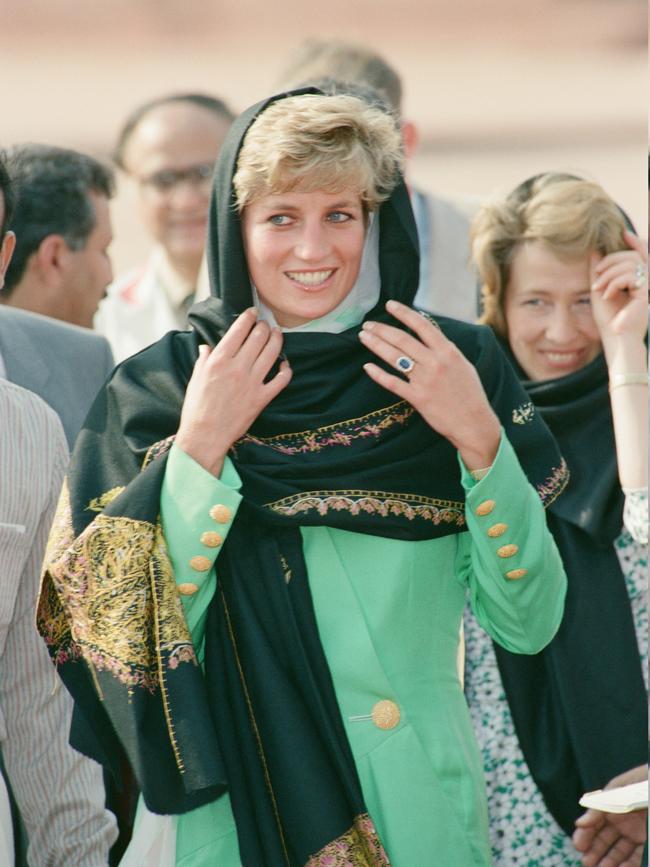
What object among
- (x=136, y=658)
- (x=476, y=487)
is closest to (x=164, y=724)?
(x=136, y=658)

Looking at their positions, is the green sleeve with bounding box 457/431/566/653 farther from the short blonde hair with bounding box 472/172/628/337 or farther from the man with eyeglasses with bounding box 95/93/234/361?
the man with eyeglasses with bounding box 95/93/234/361

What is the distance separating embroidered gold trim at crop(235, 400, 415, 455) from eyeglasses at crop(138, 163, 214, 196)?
8.29 ft

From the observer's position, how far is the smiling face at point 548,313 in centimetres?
382

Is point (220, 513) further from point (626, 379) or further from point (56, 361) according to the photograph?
point (626, 379)

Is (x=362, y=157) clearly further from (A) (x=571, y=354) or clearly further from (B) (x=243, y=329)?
(A) (x=571, y=354)

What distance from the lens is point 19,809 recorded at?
3018 millimetres

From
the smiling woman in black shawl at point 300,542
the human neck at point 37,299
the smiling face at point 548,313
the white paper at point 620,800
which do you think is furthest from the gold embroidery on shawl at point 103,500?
the human neck at point 37,299

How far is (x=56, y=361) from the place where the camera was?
12.1 feet

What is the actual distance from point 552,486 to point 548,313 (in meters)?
0.99

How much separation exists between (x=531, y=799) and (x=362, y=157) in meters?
1.50

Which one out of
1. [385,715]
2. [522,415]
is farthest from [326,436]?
[385,715]

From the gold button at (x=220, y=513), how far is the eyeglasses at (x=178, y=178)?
272cm

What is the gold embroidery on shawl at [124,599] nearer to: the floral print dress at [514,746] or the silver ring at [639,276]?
the floral print dress at [514,746]

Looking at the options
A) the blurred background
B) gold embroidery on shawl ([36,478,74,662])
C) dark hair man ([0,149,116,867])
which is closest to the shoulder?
dark hair man ([0,149,116,867])
